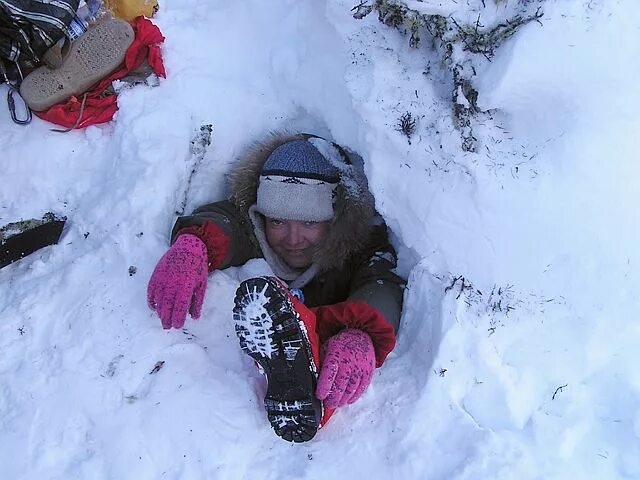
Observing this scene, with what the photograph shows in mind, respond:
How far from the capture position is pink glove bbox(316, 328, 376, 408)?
2248mm

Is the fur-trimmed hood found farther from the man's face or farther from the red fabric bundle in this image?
the red fabric bundle

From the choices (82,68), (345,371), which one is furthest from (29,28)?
(345,371)

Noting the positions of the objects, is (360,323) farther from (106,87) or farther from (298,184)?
(106,87)

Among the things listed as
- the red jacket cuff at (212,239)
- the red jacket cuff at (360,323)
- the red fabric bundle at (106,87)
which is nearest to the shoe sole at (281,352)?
the red jacket cuff at (360,323)

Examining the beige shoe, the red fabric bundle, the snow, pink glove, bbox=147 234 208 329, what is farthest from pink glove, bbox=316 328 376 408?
the beige shoe

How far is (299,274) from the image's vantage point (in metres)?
3.35

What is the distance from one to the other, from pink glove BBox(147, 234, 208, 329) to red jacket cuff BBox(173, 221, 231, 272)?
11 cm

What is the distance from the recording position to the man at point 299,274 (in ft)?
7.22

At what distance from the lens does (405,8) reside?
278 centimetres

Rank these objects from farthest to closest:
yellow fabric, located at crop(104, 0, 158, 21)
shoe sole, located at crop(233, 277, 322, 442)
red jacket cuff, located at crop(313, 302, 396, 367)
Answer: yellow fabric, located at crop(104, 0, 158, 21) → red jacket cuff, located at crop(313, 302, 396, 367) → shoe sole, located at crop(233, 277, 322, 442)

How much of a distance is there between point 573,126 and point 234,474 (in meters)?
2.00

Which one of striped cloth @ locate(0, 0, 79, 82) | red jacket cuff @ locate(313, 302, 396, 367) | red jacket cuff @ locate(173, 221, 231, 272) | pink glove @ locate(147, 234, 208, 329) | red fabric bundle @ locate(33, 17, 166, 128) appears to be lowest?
red jacket cuff @ locate(313, 302, 396, 367)

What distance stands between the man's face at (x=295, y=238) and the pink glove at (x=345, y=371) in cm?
90

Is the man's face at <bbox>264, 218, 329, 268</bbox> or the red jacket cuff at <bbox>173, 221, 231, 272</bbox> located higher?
the red jacket cuff at <bbox>173, 221, 231, 272</bbox>
